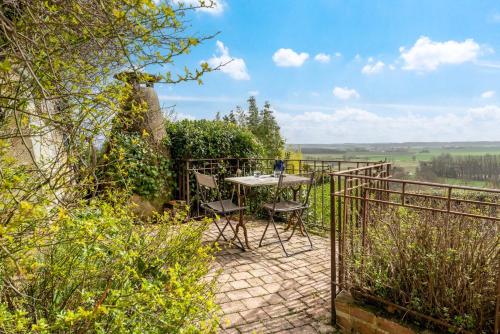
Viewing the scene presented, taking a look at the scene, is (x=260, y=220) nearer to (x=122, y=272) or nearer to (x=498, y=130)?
(x=122, y=272)

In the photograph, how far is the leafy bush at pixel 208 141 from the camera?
19.0 ft

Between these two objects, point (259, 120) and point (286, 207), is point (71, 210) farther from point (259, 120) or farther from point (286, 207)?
point (259, 120)

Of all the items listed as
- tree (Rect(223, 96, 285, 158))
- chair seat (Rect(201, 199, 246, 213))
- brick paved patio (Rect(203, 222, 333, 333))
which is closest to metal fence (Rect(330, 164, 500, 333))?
brick paved patio (Rect(203, 222, 333, 333))

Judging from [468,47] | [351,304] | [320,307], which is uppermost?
[468,47]

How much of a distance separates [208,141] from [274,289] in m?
3.61

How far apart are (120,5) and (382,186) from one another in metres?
2.96

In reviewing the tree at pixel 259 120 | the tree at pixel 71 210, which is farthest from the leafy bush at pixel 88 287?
the tree at pixel 259 120

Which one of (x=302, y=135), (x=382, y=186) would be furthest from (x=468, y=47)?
(x=382, y=186)

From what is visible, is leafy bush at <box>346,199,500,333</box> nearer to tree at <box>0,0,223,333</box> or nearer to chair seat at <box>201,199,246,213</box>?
tree at <box>0,0,223,333</box>

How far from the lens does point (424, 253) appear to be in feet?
6.63

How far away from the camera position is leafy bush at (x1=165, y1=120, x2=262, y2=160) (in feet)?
19.0

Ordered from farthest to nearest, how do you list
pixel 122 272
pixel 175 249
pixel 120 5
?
pixel 175 249, pixel 122 272, pixel 120 5

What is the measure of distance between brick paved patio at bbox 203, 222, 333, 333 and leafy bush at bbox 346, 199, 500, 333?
0.59 metres

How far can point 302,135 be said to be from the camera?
11.2 metres
